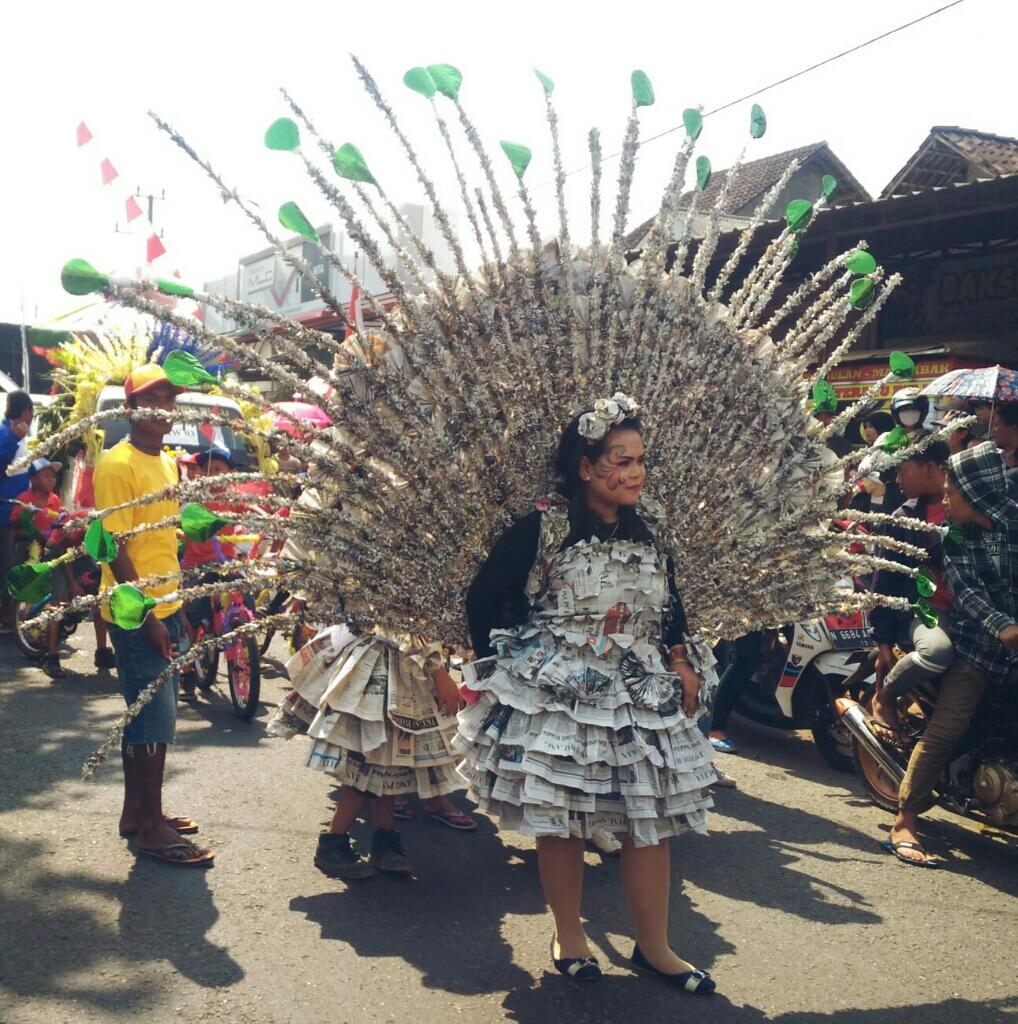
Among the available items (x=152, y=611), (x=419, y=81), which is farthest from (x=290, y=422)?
(x=152, y=611)

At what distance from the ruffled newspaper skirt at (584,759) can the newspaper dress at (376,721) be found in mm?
733

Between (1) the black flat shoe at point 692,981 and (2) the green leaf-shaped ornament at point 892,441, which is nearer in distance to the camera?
(1) the black flat shoe at point 692,981

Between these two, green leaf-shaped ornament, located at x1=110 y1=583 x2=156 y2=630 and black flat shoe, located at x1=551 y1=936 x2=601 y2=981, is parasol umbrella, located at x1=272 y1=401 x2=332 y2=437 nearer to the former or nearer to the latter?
green leaf-shaped ornament, located at x1=110 y1=583 x2=156 y2=630

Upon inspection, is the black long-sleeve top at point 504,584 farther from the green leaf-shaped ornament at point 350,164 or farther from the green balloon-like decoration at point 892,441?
the green leaf-shaped ornament at point 350,164

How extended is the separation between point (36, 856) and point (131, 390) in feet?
6.26

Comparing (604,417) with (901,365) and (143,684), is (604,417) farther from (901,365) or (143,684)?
(143,684)

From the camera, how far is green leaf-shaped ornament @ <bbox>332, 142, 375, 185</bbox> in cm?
321

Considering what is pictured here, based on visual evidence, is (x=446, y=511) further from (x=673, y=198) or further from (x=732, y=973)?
(x=732, y=973)

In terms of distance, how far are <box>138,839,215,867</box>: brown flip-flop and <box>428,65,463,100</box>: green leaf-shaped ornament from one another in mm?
3045

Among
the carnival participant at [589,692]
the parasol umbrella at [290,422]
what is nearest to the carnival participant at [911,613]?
the carnival participant at [589,692]

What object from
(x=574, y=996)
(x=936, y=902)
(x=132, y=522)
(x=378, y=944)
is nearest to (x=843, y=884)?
(x=936, y=902)

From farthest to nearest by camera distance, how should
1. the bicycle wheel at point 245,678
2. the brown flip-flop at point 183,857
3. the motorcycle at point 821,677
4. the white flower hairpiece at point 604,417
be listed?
the bicycle wheel at point 245,678 → the motorcycle at point 821,677 → the brown flip-flop at point 183,857 → the white flower hairpiece at point 604,417

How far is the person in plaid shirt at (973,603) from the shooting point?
460 cm

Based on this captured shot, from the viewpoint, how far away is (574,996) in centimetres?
342
